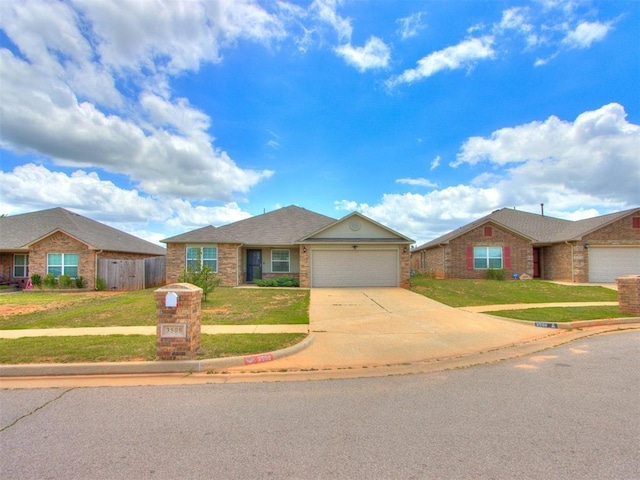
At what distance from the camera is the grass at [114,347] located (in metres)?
6.35

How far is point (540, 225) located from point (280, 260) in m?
21.1

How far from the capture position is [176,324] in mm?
6324

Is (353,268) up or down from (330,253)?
down

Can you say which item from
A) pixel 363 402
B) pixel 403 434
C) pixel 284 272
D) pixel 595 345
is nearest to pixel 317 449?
pixel 403 434

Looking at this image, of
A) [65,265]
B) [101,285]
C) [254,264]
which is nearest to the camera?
[101,285]

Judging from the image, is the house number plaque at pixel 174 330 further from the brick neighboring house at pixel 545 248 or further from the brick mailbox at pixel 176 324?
the brick neighboring house at pixel 545 248

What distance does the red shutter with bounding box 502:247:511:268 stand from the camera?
82.1 feet

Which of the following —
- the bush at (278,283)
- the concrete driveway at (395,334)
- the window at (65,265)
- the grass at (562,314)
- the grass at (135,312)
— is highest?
the window at (65,265)

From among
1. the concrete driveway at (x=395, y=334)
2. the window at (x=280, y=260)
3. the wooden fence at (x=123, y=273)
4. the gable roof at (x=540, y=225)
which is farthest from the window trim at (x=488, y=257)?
the wooden fence at (x=123, y=273)

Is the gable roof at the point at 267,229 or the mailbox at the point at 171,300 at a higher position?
the gable roof at the point at 267,229

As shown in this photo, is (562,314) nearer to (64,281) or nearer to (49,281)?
(64,281)

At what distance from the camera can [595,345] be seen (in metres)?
7.83

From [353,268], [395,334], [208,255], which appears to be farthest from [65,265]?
[395,334]

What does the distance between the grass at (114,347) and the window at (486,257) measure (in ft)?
67.1
